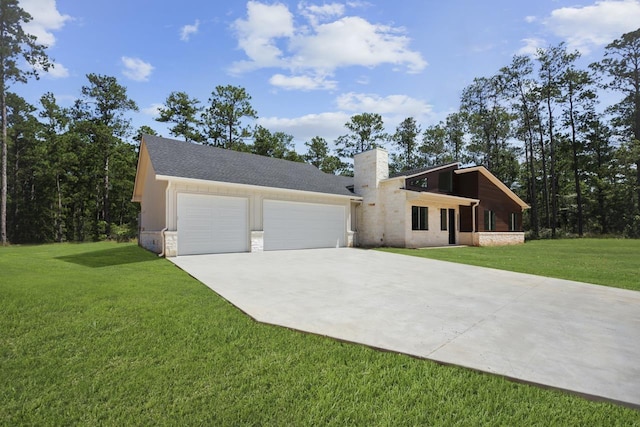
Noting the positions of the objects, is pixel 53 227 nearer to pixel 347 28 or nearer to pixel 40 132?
pixel 40 132

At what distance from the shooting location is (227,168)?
46.2ft

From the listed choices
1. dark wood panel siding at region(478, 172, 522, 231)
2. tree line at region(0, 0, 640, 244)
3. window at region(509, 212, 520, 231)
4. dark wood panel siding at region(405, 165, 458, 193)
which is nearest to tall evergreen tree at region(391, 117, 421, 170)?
tree line at region(0, 0, 640, 244)

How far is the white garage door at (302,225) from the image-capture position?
45.4 ft

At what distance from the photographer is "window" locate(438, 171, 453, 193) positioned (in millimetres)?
19281

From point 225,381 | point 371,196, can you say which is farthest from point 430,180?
point 225,381

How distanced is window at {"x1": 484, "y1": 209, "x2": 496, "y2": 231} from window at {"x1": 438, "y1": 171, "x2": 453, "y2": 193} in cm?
338

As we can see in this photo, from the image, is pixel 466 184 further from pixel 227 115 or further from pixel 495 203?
pixel 227 115

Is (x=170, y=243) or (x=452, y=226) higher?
(x=452, y=226)

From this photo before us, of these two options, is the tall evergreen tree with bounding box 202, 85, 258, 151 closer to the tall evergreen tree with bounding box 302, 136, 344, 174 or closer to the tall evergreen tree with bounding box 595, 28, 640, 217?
the tall evergreen tree with bounding box 302, 136, 344, 174

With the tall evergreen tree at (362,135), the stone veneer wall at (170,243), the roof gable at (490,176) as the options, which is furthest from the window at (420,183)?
the tall evergreen tree at (362,135)

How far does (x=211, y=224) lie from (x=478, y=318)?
10.4 meters

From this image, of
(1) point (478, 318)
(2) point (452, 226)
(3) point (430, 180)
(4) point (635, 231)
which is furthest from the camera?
(4) point (635, 231)

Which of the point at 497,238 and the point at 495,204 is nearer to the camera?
the point at 497,238

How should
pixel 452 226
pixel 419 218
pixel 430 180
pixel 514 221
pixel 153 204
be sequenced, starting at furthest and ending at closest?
1. pixel 514 221
2. pixel 452 226
3. pixel 430 180
4. pixel 419 218
5. pixel 153 204
